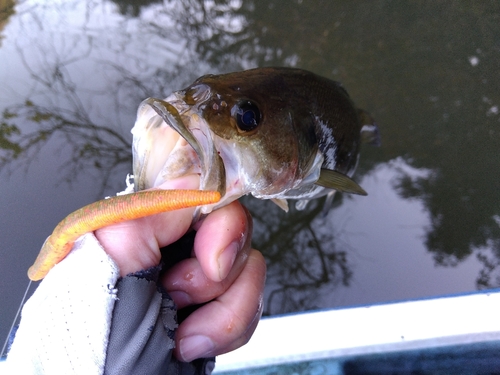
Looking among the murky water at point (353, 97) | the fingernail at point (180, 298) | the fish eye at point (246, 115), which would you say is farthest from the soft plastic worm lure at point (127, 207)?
the murky water at point (353, 97)

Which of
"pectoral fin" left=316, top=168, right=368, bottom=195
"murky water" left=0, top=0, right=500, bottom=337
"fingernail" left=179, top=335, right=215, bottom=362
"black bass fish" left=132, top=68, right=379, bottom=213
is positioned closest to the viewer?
"black bass fish" left=132, top=68, right=379, bottom=213

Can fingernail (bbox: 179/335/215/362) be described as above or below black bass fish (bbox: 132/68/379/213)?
below

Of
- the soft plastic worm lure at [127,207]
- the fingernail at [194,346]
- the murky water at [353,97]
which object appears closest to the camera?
the soft plastic worm lure at [127,207]

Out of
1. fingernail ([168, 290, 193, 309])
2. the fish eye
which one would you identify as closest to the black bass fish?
the fish eye

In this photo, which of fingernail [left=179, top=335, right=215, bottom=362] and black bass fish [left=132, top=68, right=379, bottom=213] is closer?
black bass fish [left=132, top=68, right=379, bottom=213]

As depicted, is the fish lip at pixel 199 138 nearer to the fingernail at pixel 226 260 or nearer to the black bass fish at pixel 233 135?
the black bass fish at pixel 233 135

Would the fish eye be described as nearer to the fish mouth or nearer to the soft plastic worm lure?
the fish mouth

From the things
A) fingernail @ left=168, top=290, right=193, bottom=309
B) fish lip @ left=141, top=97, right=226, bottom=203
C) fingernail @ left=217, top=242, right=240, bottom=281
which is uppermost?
fish lip @ left=141, top=97, right=226, bottom=203
